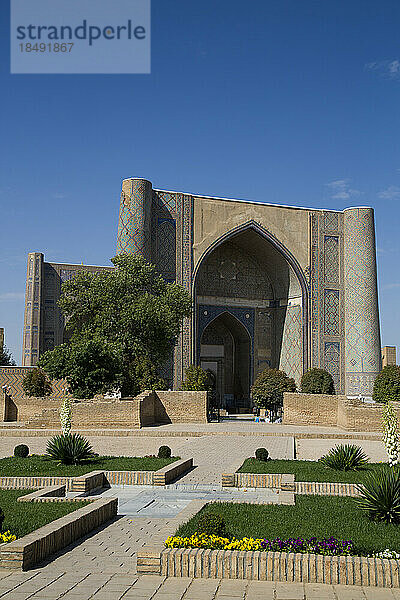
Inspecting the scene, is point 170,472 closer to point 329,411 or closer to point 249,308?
point 329,411

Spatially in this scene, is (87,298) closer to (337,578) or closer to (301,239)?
(301,239)

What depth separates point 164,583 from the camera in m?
4.47

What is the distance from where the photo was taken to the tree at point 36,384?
23.6 metres

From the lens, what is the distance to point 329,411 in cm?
1986

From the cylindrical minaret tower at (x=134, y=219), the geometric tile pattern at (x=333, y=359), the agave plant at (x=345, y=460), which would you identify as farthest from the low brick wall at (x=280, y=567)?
the geometric tile pattern at (x=333, y=359)

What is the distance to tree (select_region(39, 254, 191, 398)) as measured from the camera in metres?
20.3

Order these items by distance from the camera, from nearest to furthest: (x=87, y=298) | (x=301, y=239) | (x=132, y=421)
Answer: (x=132, y=421)
(x=87, y=298)
(x=301, y=239)

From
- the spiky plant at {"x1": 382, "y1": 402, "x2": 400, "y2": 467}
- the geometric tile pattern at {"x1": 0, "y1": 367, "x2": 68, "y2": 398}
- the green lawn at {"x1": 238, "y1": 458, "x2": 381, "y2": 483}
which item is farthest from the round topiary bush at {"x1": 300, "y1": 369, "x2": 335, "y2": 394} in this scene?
the spiky plant at {"x1": 382, "y1": 402, "x2": 400, "y2": 467}

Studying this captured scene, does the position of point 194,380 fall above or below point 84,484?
above

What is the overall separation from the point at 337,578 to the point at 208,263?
25398mm

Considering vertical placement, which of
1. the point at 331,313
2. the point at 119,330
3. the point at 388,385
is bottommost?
the point at 388,385

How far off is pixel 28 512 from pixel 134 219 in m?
20.1

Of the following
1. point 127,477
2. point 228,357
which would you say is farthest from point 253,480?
point 228,357

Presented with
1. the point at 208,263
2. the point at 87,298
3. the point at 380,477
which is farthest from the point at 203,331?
the point at 380,477
